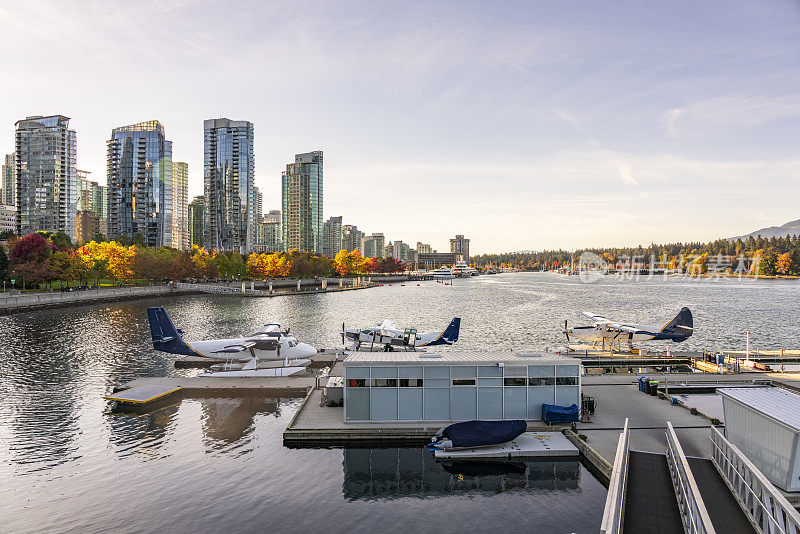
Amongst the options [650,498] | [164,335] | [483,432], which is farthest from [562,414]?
[164,335]

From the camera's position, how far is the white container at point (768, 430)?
1638 centimetres

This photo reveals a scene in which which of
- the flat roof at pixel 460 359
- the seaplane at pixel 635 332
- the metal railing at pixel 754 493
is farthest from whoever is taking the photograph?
the seaplane at pixel 635 332

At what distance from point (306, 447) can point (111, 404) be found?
17.3 m

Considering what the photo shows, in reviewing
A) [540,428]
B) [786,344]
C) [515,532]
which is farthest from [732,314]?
[515,532]

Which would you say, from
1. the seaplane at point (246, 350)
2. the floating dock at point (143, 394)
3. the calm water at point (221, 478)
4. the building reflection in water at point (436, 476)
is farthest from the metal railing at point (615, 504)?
the seaplane at point (246, 350)

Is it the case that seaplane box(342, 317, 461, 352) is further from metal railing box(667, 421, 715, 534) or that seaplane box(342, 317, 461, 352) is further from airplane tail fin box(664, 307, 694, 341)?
metal railing box(667, 421, 715, 534)

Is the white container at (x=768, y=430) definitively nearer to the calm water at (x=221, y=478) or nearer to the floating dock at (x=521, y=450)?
the calm water at (x=221, y=478)

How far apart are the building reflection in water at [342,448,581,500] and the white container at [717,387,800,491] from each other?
6.85 m

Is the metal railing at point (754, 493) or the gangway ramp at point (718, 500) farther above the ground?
the metal railing at point (754, 493)

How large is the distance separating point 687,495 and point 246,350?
37.2 m

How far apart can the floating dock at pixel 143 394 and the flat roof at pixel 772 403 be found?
33339 millimetres

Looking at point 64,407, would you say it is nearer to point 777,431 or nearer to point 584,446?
point 584,446

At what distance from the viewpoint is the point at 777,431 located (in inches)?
654

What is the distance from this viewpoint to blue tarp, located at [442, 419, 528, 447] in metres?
24.2
